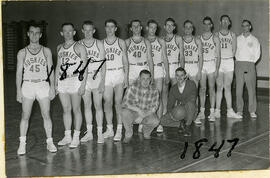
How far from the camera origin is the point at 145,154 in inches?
179

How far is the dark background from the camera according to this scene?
9.09 meters

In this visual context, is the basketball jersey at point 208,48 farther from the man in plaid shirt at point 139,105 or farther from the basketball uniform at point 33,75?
the basketball uniform at point 33,75

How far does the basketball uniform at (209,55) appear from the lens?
19.8 ft

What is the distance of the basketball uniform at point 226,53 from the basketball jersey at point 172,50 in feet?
2.84

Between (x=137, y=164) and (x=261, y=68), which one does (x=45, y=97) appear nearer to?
(x=137, y=164)

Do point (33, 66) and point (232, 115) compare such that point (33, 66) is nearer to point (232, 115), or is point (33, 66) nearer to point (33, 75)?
point (33, 75)

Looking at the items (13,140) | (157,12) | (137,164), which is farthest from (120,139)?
(157,12)

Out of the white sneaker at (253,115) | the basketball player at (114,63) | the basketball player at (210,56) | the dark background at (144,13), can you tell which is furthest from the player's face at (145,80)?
the dark background at (144,13)

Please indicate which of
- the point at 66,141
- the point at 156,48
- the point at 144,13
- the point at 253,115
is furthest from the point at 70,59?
the point at 144,13

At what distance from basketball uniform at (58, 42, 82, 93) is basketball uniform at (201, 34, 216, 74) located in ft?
7.87

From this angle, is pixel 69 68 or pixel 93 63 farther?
pixel 93 63

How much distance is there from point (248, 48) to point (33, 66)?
3.69m

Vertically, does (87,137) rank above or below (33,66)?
below

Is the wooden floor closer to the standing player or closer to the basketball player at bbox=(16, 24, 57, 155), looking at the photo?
the basketball player at bbox=(16, 24, 57, 155)
